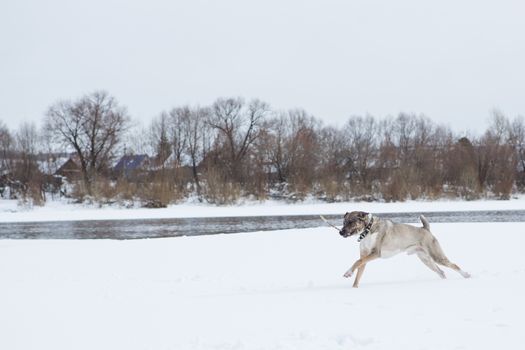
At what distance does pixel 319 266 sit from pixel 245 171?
37922 mm

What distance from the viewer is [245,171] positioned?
49.2 m

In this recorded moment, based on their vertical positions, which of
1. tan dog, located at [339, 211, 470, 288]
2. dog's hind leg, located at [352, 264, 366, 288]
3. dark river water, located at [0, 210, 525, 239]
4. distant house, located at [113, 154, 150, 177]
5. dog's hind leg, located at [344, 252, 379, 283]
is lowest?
dark river water, located at [0, 210, 525, 239]

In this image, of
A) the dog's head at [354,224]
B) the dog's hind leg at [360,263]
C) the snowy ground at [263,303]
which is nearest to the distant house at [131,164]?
the snowy ground at [263,303]

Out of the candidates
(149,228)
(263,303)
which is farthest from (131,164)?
(263,303)

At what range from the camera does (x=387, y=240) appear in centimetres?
859

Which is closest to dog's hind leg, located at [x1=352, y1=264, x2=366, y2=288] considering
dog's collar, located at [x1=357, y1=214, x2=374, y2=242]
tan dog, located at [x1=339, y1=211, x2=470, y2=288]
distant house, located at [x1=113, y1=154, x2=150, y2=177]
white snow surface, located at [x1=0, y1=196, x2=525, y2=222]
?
tan dog, located at [x1=339, y1=211, x2=470, y2=288]

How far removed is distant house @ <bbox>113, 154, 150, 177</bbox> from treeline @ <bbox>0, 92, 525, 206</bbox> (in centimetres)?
39

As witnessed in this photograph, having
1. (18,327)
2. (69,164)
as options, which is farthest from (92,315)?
(69,164)

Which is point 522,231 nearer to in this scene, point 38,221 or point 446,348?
point 446,348

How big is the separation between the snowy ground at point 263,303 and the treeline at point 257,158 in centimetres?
2885

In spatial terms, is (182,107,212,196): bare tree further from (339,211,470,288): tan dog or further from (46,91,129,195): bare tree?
(339,211,470,288): tan dog

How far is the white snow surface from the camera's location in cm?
3422

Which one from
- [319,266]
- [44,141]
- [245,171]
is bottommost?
[319,266]

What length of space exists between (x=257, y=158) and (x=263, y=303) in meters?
45.3
